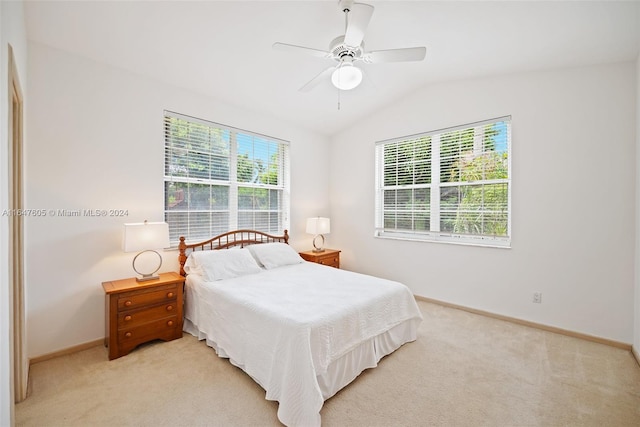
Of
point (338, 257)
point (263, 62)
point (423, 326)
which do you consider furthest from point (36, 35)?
point (423, 326)

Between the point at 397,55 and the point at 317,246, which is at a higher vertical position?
the point at 397,55

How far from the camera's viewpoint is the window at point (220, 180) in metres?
3.26

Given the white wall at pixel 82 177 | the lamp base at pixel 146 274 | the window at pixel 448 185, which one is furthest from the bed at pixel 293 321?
the window at pixel 448 185

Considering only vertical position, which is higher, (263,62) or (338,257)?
(263,62)

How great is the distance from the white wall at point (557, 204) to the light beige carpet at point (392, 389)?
1.73ft

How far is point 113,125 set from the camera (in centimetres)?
277

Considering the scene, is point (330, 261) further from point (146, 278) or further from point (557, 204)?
point (557, 204)

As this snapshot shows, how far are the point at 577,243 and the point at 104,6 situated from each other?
465 cm

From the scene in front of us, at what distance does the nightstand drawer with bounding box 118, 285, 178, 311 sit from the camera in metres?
2.46

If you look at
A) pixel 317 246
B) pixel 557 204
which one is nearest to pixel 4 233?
pixel 317 246

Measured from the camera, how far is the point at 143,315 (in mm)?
2568

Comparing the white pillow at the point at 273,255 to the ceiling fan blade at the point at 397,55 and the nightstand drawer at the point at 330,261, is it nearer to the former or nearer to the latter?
the nightstand drawer at the point at 330,261

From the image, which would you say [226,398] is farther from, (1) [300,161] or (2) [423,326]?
(1) [300,161]

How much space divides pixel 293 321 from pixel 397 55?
2.13 metres
